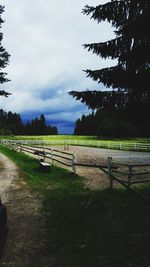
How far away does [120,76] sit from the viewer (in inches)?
417

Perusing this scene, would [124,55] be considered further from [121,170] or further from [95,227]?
[121,170]

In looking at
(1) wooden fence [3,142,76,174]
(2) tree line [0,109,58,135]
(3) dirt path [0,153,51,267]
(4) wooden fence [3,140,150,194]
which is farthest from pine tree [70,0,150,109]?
(2) tree line [0,109,58,135]

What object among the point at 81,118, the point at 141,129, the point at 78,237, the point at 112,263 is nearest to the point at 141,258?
the point at 112,263

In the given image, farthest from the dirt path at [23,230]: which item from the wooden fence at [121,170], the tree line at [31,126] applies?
the tree line at [31,126]

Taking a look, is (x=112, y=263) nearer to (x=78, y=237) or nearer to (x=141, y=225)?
(x=78, y=237)

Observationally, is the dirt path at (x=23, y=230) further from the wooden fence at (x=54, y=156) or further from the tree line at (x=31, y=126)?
the tree line at (x=31, y=126)

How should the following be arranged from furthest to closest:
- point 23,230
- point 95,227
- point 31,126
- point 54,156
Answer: point 31,126
point 54,156
point 95,227
point 23,230

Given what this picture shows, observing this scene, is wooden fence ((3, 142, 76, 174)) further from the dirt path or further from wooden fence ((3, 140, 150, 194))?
the dirt path

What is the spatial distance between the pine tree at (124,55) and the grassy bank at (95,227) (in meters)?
3.59

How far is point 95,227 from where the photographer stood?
7863 millimetres

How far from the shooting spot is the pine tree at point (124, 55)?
9992mm

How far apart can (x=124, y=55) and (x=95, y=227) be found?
6.26 meters

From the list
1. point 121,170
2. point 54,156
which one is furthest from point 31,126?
point 121,170

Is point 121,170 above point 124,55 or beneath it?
beneath
